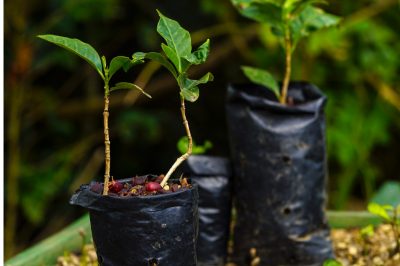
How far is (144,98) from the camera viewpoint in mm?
3805

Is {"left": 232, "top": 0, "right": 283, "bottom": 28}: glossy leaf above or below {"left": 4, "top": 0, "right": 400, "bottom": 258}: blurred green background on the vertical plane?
above

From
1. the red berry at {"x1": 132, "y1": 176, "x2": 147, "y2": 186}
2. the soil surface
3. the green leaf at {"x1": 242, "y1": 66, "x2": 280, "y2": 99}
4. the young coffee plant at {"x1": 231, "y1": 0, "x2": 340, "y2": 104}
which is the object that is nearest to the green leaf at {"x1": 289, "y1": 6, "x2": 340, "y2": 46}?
the young coffee plant at {"x1": 231, "y1": 0, "x2": 340, "y2": 104}

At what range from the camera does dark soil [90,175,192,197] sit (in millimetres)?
1318

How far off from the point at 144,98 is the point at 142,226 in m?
2.53

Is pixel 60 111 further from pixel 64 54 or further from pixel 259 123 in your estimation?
pixel 259 123

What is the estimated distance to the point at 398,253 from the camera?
181 cm

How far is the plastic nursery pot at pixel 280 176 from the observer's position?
178 cm

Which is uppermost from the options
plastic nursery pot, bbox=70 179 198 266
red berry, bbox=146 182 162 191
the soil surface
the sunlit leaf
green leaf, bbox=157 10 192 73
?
green leaf, bbox=157 10 192 73

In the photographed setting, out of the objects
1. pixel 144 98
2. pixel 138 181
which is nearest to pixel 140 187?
pixel 138 181

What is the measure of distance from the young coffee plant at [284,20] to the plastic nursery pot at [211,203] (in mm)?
229

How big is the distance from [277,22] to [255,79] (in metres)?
0.14

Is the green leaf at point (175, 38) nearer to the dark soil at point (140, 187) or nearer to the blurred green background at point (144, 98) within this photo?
the dark soil at point (140, 187)

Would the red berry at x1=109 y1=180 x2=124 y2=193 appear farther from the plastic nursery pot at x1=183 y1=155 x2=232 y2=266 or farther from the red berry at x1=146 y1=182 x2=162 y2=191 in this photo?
the plastic nursery pot at x1=183 y1=155 x2=232 y2=266

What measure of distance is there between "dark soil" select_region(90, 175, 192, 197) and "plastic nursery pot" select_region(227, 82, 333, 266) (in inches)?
17.6
